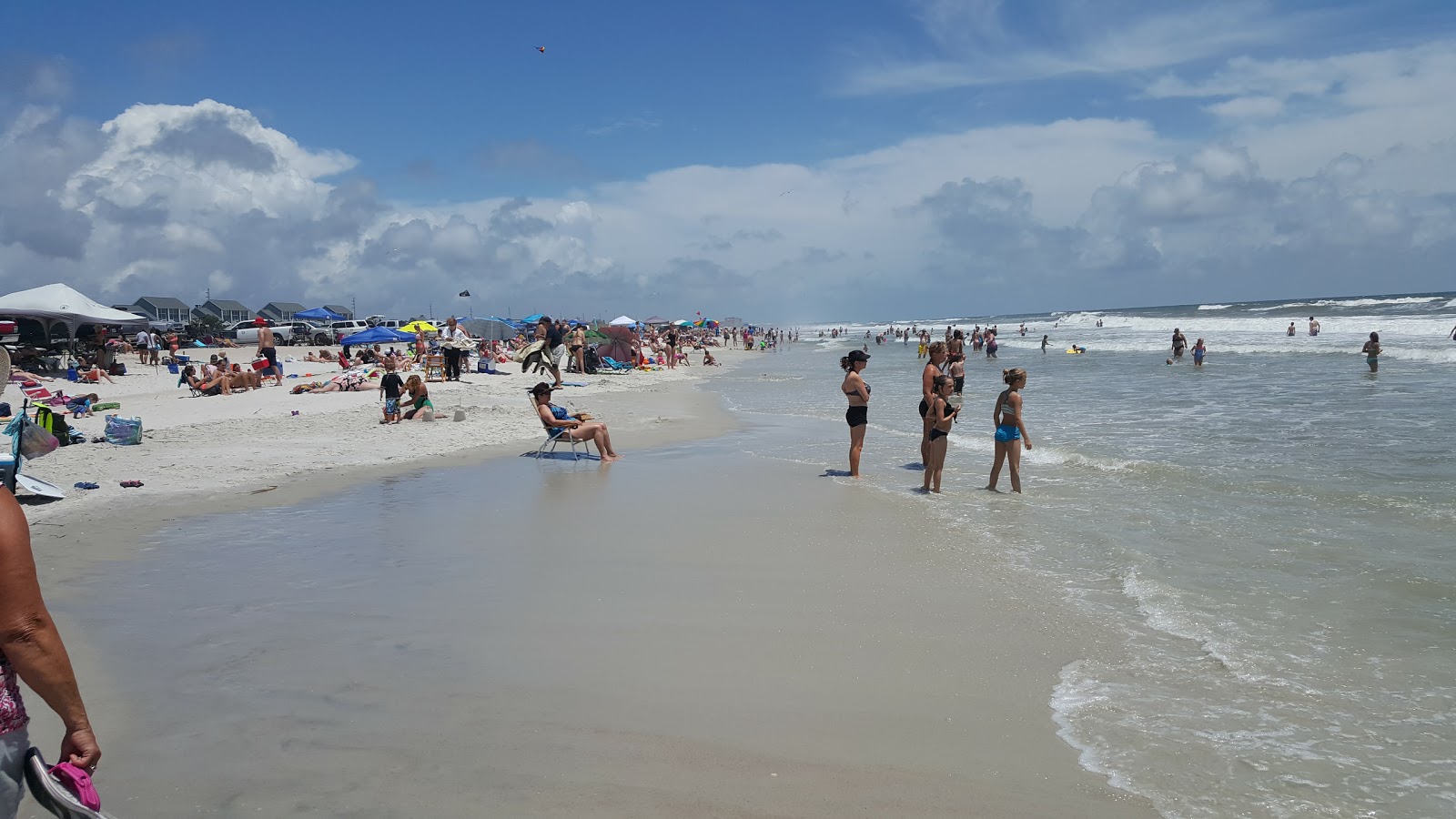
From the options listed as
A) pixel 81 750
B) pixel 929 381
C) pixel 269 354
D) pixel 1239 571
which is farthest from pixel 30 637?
pixel 269 354

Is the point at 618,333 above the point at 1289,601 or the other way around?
above

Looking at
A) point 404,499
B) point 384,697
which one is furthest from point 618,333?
point 384,697

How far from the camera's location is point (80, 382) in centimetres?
2155

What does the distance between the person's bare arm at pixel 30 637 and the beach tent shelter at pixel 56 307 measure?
1066 inches

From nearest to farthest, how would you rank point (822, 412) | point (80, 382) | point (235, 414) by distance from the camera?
point (235, 414) → point (822, 412) → point (80, 382)

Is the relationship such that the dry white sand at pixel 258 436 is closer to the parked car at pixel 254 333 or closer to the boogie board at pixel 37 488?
the boogie board at pixel 37 488

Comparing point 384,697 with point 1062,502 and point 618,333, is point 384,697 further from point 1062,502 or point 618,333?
point 618,333

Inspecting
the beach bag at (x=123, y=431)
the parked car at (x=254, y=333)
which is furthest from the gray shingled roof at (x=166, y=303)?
the beach bag at (x=123, y=431)

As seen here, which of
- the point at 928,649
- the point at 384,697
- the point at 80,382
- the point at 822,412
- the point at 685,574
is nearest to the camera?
the point at 384,697

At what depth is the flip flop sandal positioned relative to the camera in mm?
2002

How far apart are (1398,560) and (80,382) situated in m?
25.4

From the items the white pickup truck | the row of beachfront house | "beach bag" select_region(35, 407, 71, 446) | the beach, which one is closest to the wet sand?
the beach

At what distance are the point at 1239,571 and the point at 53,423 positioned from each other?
12.8 m

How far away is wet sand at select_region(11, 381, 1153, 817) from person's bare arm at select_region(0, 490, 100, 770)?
1.15 meters
